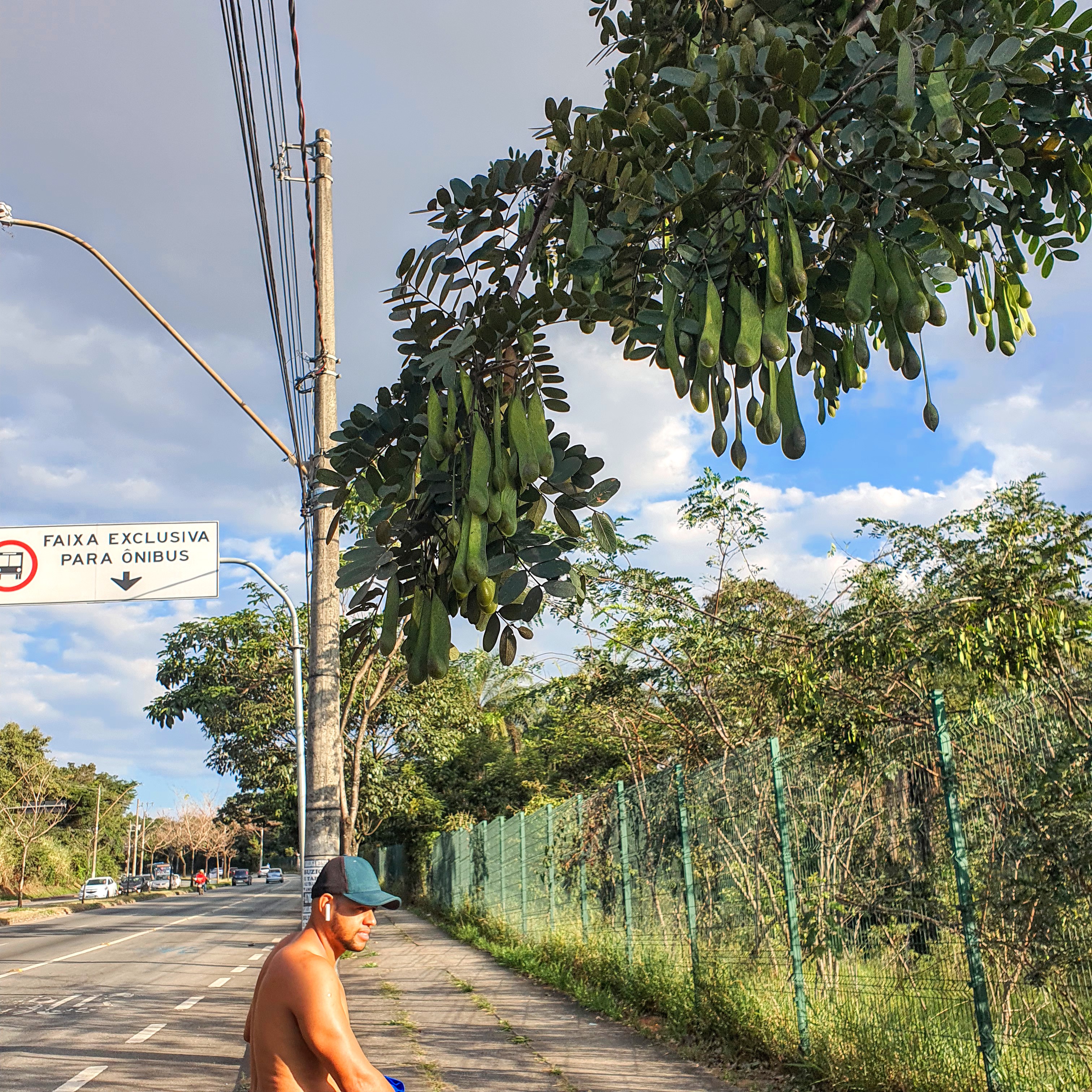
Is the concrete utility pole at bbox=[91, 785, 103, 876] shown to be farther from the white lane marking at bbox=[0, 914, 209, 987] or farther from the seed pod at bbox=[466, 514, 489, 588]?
the seed pod at bbox=[466, 514, 489, 588]

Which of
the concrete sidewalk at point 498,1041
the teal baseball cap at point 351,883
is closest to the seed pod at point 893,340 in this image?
the teal baseball cap at point 351,883

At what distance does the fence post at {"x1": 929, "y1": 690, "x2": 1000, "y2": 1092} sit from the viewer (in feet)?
16.9

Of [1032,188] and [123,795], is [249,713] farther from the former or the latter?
[123,795]

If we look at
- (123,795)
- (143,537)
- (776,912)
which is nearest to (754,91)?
(776,912)

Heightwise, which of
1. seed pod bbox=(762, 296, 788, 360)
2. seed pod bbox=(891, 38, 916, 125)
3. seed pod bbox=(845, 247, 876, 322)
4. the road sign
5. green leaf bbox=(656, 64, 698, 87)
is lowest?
seed pod bbox=(762, 296, 788, 360)

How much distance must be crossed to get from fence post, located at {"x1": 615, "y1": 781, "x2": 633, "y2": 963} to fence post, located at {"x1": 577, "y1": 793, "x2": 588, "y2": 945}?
1247mm

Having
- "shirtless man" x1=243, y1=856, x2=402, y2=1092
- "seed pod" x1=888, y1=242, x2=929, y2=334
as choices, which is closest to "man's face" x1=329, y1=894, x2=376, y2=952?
"shirtless man" x1=243, y1=856, x2=402, y2=1092

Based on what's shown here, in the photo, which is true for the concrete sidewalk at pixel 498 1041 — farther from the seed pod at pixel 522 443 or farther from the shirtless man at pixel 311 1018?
the seed pod at pixel 522 443

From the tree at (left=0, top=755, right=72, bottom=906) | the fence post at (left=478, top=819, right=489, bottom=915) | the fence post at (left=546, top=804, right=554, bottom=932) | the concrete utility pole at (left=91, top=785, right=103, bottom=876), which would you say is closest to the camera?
the fence post at (left=546, top=804, right=554, bottom=932)

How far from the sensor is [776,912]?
748cm

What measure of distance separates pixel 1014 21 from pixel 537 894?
13742 millimetres

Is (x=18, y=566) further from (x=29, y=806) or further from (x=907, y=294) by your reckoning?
(x=29, y=806)

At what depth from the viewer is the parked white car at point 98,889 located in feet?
173

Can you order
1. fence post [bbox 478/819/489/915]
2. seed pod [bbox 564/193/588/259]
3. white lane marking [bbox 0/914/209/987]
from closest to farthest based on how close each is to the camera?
seed pod [bbox 564/193/588/259] < white lane marking [bbox 0/914/209/987] < fence post [bbox 478/819/489/915]
